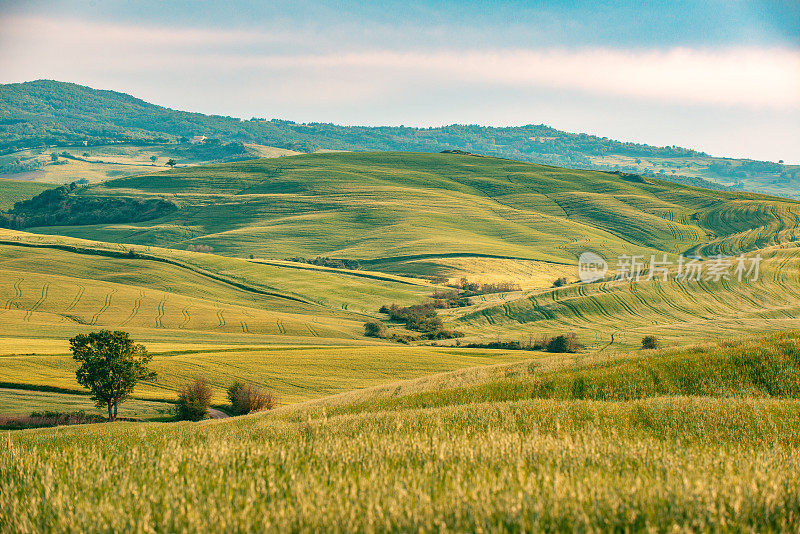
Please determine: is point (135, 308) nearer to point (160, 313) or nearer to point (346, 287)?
point (160, 313)

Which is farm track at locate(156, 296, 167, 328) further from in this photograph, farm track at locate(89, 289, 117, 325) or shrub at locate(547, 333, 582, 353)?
shrub at locate(547, 333, 582, 353)

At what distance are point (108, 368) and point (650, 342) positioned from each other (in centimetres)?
5909

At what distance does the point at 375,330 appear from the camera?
89688mm

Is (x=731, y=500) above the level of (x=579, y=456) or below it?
above

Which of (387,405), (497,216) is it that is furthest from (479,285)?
(387,405)

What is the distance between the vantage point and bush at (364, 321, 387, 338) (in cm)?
8906

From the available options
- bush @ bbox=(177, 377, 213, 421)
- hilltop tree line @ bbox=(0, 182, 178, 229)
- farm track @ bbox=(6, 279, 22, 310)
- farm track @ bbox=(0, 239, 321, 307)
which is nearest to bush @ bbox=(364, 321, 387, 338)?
farm track @ bbox=(0, 239, 321, 307)

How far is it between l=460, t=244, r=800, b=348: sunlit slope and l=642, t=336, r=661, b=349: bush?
6.28 metres

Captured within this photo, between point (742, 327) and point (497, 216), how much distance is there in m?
118

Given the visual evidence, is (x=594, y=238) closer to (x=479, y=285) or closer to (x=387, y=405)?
→ (x=479, y=285)

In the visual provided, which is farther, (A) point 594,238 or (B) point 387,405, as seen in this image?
(A) point 594,238

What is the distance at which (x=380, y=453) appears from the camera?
7.31 meters

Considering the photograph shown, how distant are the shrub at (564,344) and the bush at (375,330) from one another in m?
24.7

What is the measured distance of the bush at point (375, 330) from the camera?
292 feet
